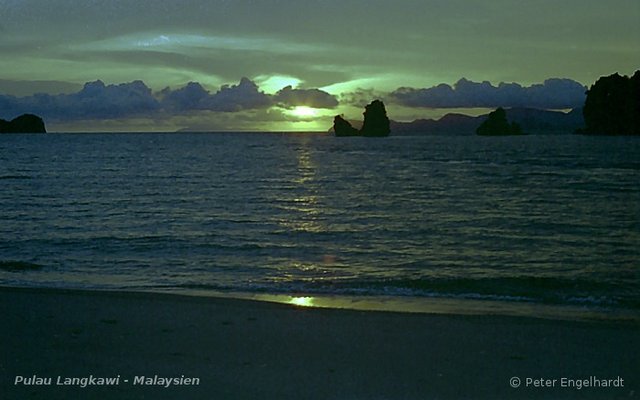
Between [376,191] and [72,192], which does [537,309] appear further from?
[72,192]

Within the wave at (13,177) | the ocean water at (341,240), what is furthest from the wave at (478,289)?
the wave at (13,177)

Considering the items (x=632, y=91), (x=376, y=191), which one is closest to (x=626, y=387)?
(x=376, y=191)

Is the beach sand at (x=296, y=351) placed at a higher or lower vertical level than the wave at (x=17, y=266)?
higher

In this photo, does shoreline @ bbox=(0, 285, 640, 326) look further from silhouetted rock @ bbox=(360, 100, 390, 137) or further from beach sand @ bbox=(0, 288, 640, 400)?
silhouetted rock @ bbox=(360, 100, 390, 137)

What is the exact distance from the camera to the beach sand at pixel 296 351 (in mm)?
6879

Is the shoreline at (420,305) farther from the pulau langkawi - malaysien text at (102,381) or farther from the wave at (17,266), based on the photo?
the pulau langkawi - malaysien text at (102,381)

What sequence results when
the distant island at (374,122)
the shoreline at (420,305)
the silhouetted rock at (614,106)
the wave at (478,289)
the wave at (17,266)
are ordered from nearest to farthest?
1. the shoreline at (420,305)
2. the wave at (478,289)
3. the wave at (17,266)
4. the silhouetted rock at (614,106)
5. the distant island at (374,122)

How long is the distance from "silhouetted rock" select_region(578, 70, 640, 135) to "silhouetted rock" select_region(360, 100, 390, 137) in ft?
159

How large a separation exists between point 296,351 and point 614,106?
417 ft

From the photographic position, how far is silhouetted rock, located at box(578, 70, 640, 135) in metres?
118

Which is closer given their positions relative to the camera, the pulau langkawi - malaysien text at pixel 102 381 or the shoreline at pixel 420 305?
the pulau langkawi - malaysien text at pixel 102 381

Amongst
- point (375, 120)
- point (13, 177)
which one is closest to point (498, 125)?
point (375, 120)

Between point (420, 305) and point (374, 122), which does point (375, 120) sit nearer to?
point (374, 122)

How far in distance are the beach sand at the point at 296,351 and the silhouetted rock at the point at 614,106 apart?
11899 cm
